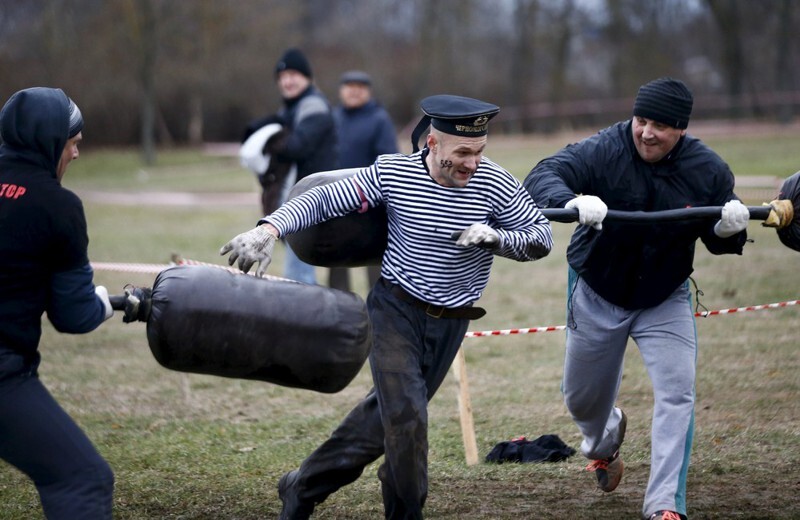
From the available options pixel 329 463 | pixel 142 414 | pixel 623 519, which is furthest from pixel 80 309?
pixel 142 414

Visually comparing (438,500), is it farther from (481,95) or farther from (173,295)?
(481,95)

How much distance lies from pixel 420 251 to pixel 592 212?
0.79m

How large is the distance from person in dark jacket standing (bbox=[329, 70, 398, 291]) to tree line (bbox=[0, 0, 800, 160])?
2341cm

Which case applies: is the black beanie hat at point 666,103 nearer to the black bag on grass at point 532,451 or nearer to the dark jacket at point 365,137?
the black bag on grass at point 532,451

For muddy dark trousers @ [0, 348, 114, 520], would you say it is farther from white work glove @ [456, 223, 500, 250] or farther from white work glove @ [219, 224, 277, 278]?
white work glove @ [456, 223, 500, 250]

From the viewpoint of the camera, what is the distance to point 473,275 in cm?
425

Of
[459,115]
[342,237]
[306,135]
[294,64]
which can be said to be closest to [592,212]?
[459,115]

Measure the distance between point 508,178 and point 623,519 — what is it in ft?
6.03

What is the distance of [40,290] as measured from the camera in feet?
11.5

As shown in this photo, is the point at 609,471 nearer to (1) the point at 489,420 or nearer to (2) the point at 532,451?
(2) the point at 532,451

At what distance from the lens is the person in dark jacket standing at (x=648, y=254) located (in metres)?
4.48

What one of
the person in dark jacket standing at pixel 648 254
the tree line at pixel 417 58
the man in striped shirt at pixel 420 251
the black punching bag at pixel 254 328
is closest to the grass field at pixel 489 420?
the person in dark jacket standing at pixel 648 254

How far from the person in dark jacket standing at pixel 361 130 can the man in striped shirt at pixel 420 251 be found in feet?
17.6

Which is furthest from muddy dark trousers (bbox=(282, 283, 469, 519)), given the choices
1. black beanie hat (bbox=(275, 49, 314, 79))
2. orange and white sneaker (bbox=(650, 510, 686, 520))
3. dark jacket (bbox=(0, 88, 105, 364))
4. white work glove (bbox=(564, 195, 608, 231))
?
black beanie hat (bbox=(275, 49, 314, 79))
